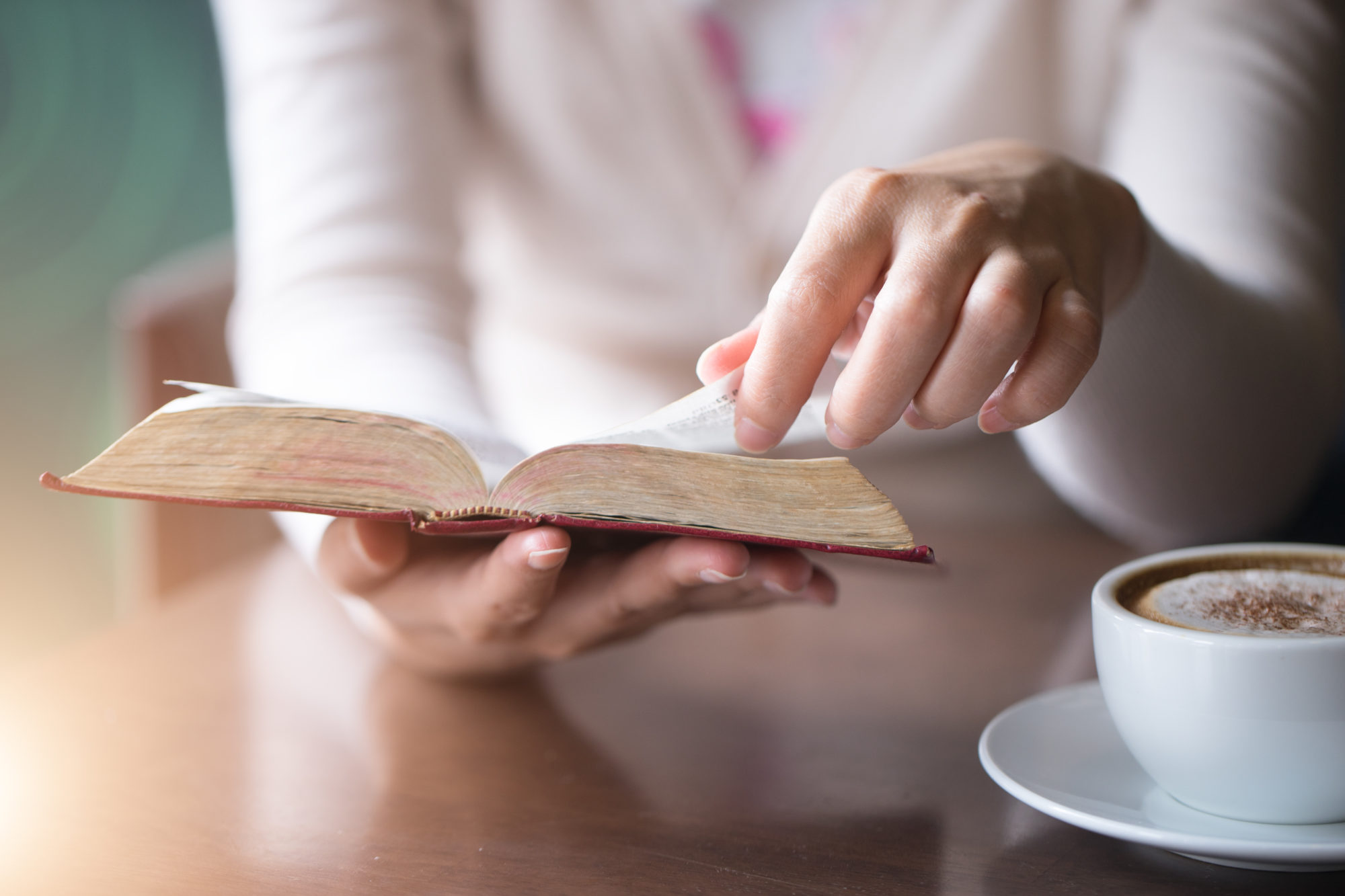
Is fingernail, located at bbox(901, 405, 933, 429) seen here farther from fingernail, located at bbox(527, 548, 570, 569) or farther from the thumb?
the thumb

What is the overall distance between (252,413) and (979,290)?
31cm

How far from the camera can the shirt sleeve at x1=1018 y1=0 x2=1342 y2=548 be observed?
28.9 inches

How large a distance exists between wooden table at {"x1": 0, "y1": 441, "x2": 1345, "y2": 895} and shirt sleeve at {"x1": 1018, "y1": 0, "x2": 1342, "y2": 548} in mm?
125

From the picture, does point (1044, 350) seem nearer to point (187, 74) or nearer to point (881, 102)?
point (881, 102)

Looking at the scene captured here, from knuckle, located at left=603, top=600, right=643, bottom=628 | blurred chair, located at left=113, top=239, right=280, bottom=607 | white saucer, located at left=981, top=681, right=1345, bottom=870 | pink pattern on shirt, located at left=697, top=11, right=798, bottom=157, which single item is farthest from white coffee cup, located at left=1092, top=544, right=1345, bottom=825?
blurred chair, located at left=113, top=239, right=280, bottom=607

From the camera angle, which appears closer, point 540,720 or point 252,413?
point 252,413

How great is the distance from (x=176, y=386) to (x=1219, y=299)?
1047 millimetres

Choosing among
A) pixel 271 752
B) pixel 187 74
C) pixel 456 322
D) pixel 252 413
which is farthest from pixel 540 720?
pixel 187 74

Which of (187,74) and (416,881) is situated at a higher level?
(187,74)

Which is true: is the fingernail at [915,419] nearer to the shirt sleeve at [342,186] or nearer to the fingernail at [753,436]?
the fingernail at [753,436]

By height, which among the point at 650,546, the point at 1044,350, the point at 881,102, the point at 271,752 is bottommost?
the point at 271,752

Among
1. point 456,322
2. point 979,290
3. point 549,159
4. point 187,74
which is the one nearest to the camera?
point 979,290

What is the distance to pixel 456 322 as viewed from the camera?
3.18 feet

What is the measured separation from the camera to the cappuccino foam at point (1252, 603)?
1.40ft
